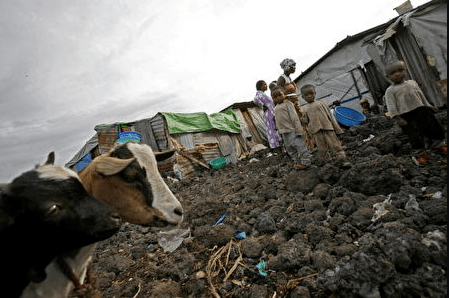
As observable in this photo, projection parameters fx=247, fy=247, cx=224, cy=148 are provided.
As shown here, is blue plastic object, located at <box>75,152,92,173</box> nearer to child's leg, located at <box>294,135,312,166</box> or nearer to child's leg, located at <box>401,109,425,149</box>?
child's leg, located at <box>294,135,312,166</box>

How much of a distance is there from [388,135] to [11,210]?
22.0 feet

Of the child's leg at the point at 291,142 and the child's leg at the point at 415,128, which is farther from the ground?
the child's leg at the point at 291,142

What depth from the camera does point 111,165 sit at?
81.0 inches

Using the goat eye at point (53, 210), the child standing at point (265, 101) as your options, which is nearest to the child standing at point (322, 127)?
the child standing at point (265, 101)

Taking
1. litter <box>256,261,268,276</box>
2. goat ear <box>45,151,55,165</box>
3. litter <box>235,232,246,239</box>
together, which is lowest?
litter <box>256,261,268,276</box>

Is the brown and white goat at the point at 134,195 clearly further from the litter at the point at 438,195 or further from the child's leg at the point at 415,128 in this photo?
the child's leg at the point at 415,128

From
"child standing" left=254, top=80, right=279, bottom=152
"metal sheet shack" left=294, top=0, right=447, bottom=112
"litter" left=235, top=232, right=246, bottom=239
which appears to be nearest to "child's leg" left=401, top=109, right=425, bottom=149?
"metal sheet shack" left=294, top=0, right=447, bottom=112

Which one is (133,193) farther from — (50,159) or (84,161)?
(84,161)

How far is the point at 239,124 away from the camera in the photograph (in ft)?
53.5

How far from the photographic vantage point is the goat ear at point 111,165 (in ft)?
6.41

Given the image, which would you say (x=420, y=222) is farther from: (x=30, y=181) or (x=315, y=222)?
(x=30, y=181)

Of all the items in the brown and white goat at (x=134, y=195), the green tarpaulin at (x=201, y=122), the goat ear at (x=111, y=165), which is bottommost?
the brown and white goat at (x=134, y=195)

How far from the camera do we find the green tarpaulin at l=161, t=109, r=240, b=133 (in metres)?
12.6

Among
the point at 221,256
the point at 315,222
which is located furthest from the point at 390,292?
the point at 221,256
